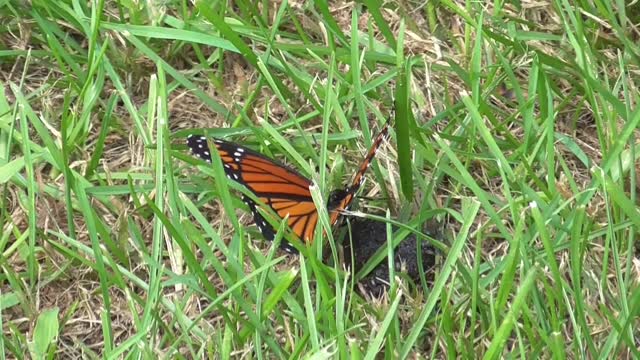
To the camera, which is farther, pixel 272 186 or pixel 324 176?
pixel 272 186

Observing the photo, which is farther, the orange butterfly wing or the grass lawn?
the orange butterfly wing

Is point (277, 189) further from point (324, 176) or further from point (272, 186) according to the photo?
point (324, 176)

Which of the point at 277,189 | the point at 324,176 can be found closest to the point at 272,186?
the point at 277,189

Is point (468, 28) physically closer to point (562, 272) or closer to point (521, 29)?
point (521, 29)

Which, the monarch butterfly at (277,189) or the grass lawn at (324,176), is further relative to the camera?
the monarch butterfly at (277,189)

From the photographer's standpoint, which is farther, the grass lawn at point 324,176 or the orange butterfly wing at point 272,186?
the orange butterfly wing at point 272,186
